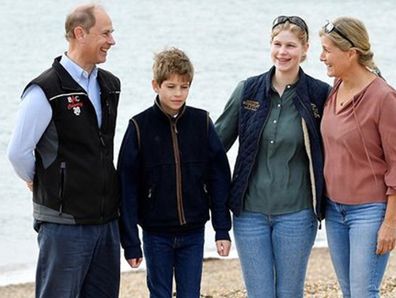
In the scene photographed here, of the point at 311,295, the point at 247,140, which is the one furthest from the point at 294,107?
the point at 311,295

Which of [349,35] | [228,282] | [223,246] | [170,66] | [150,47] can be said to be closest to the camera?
[349,35]

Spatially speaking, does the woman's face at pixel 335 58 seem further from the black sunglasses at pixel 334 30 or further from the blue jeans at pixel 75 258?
the blue jeans at pixel 75 258

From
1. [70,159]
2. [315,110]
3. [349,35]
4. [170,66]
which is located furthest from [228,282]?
[349,35]

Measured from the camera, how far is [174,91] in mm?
4738

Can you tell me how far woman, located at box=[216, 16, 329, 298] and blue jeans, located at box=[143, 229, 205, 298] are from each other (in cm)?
23

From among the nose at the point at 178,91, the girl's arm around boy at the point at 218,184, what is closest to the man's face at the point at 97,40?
the nose at the point at 178,91

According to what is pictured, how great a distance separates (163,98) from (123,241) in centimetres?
72

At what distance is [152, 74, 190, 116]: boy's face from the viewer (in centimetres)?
473

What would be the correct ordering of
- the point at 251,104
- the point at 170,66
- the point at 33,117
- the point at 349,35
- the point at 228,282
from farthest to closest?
1. the point at 228,282
2. the point at 251,104
3. the point at 170,66
4. the point at 349,35
5. the point at 33,117

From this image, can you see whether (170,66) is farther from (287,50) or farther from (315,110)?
(315,110)

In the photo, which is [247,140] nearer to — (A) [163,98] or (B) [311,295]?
(A) [163,98]

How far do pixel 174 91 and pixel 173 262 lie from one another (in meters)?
0.84

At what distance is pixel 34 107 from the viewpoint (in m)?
4.42

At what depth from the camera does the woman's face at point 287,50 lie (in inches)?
187
